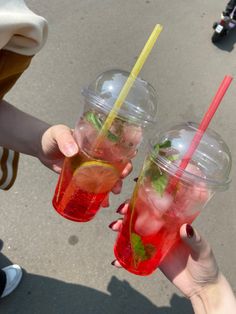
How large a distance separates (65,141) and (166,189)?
0.30 meters

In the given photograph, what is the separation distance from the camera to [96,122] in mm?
1052

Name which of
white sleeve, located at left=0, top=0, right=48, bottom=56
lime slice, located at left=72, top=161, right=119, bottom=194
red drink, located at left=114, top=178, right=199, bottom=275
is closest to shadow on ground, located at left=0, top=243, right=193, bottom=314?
red drink, located at left=114, top=178, right=199, bottom=275

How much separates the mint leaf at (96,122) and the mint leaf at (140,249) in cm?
28

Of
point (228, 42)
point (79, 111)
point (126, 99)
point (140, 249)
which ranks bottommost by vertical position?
point (79, 111)

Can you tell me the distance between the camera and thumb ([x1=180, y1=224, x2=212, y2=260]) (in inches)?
42.7

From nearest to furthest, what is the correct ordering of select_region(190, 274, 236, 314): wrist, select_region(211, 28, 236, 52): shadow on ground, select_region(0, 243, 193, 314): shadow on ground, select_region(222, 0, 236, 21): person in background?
1. select_region(190, 274, 236, 314): wrist
2. select_region(0, 243, 193, 314): shadow on ground
3. select_region(222, 0, 236, 21): person in background
4. select_region(211, 28, 236, 52): shadow on ground

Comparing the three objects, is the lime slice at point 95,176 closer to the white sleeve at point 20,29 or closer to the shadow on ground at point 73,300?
the white sleeve at point 20,29

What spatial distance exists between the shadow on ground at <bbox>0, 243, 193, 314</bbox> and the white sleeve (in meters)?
1.05

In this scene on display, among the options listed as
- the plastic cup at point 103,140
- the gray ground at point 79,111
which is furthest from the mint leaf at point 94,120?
the gray ground at point 79,111

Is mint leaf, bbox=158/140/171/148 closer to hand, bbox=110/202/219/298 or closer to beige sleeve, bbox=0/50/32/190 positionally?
hand, bbox=110/202/219/298

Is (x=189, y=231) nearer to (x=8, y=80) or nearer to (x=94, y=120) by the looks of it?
(x=94, y=120)

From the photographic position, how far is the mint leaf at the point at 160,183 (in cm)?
104

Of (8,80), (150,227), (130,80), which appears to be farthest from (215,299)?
(8,80)

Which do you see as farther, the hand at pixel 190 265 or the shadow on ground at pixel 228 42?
the shadow on ground at pixel 228 42
